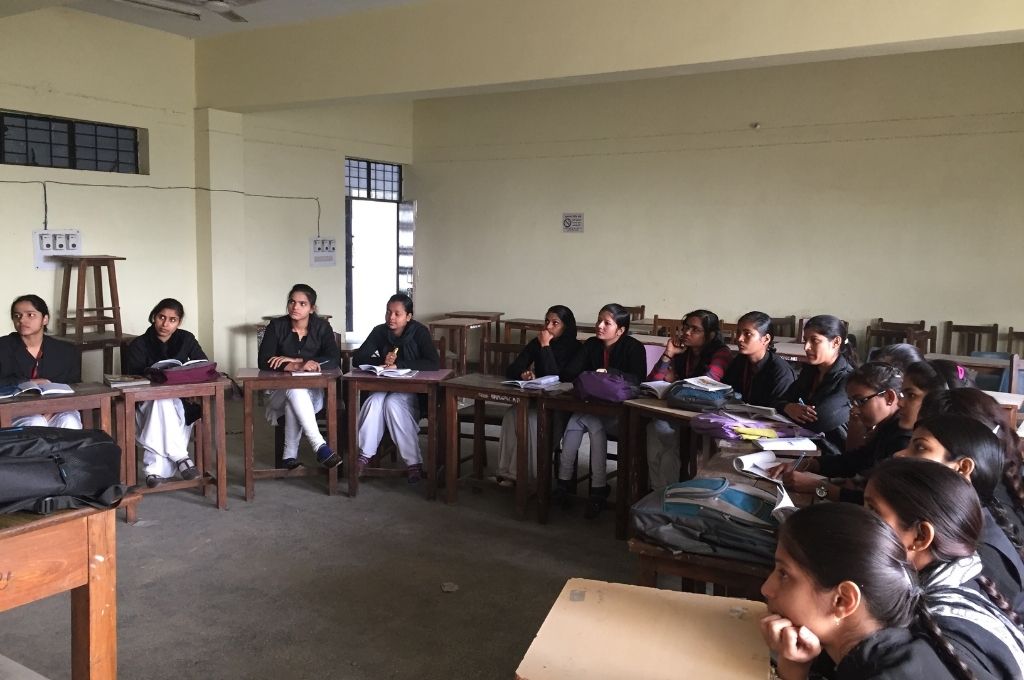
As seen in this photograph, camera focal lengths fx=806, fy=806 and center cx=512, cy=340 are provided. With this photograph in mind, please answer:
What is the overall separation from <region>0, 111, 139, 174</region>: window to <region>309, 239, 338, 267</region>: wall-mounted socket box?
6.54ft

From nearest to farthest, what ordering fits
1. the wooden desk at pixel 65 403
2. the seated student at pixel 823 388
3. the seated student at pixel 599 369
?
the seated student at pixel 823 388, the wooden desk at pixel 65 403, the seated student at pixel 599 369

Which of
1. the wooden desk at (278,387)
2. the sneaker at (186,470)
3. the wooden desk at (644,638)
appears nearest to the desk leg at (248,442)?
the wooden desk at (278,387)

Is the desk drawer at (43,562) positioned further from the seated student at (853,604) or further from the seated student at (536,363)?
the seated student at (536,363)

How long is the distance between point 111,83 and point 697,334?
5320mm

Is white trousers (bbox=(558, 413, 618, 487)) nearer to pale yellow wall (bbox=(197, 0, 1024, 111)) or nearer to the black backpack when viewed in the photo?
pale yellow wall (bbox=(197, 0, 1024, 111))

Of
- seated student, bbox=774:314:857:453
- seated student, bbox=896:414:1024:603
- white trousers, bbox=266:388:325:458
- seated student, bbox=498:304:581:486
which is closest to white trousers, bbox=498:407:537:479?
seated student, bbox=498:304:581:486

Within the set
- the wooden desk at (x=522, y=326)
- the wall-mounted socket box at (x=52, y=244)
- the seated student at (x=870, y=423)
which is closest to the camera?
the seated student at (x=870, y=423)

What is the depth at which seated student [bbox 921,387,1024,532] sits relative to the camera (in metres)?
2.23

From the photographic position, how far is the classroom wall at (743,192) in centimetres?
697

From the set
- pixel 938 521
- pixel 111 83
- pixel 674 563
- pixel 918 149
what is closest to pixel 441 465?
pixel 674 563

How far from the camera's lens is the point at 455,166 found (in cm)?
939

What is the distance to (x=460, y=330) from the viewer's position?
798cm

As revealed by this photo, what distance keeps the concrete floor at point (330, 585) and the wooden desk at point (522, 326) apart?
352 cm

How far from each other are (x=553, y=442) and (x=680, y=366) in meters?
0.85
